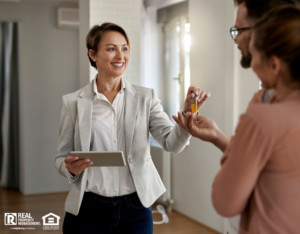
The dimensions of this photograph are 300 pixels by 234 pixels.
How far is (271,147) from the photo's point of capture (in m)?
0.74

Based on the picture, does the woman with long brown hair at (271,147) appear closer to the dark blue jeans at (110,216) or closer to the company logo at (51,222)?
the dark blue jeans at (110,216)

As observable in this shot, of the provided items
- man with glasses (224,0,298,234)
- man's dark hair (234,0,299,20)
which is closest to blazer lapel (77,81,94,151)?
man with glasses (224,0,298,234)

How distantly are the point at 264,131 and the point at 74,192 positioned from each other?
1131 mm

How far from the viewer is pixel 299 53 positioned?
2.48 ft

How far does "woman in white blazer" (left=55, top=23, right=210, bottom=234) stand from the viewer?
162cm

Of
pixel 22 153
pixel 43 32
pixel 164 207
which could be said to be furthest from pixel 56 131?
pixel 164 207

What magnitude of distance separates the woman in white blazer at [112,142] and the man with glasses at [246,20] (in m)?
0.47

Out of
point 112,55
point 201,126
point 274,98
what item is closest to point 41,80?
point 112,55

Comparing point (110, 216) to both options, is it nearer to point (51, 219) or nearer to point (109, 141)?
point (109, 141)

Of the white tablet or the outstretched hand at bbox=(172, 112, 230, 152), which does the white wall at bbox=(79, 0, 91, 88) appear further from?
the outstretched hand at bbox=(172, 112, 230, 152)

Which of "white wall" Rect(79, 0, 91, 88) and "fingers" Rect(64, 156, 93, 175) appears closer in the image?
"fingers" Rect(64, 156, 93, 175)

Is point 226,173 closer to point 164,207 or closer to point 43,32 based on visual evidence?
point 164,207

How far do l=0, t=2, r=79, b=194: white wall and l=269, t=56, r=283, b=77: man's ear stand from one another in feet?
15.2

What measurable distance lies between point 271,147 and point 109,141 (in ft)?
3.53
